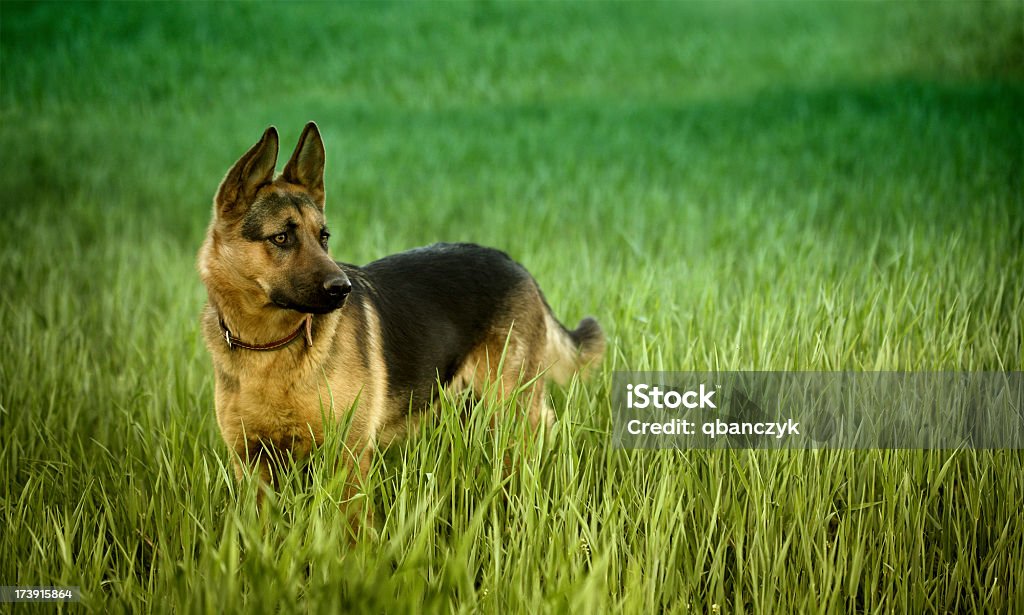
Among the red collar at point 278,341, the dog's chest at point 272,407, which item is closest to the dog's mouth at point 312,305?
the red collar at point 278,341

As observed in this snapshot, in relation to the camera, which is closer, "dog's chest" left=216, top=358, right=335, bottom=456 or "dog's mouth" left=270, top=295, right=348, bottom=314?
"dog's mouth" left=270, top=295, right=348, bottom=314

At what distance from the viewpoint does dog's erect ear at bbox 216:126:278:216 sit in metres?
3.00

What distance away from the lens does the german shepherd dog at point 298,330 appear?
295 cm

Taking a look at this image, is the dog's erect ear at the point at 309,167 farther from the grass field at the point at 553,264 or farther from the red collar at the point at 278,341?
the grass field at the point at 553,264

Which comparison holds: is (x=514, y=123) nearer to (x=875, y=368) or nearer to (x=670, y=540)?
(x=875, y=368)

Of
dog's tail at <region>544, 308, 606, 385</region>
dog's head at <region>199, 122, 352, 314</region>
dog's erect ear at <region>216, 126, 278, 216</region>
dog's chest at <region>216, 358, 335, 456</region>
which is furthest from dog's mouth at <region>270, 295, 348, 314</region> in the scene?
dog's tail at <region>544, 308, 606, 385</region>

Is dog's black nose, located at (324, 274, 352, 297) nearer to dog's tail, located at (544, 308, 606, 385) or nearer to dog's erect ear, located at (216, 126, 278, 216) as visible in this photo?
dog's erect ear, located at (216, 126, 278, 216)

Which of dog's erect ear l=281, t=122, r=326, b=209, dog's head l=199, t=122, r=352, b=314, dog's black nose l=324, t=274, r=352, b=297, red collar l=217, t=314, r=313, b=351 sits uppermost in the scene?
dog's erect ear l=281, t=122, r=326, b=209

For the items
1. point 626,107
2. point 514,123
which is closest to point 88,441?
point 514,123

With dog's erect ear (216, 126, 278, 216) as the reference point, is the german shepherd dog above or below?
A: below

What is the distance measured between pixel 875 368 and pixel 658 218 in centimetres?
436

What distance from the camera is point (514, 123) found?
42.7ft

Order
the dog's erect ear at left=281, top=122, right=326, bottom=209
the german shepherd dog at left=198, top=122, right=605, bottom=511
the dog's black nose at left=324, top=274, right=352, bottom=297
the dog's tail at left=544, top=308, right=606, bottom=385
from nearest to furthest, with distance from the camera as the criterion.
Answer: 1. the dog's black nose at left=324, top=274, right=352, bottom=297
2. the german shepherd dog at left=198, top=122, right=605, bottom=511
3. the dog's erect ear at left=281, top=122, right=326, bottom=209
4. the dog's tail at left=544, top=308, right=606, bottom=385

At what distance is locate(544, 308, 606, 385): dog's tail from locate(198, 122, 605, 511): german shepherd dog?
432 millimetres
